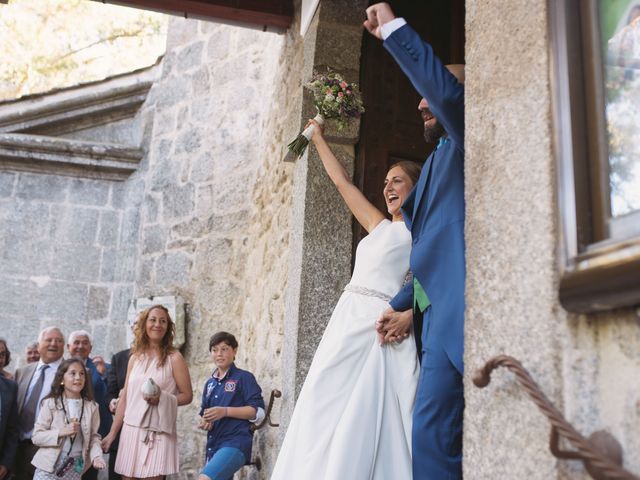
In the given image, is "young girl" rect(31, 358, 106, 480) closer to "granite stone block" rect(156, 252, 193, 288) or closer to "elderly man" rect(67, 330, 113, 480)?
"elderly man" rect(67, 330, 113, 480)

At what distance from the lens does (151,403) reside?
4910 millimetres

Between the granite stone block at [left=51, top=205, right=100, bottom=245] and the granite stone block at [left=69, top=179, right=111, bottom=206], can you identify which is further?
the granite stone block at [left=69, top=179, right=111, bottom=206]

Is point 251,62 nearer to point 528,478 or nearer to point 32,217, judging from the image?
point 32,217

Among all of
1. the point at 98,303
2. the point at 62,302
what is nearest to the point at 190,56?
the point at 98,303

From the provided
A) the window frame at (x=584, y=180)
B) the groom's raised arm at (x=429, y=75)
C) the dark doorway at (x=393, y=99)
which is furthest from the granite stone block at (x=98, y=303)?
the window frame at (x=584, y=180)

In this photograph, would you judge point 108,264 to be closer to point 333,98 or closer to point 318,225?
point 318,225

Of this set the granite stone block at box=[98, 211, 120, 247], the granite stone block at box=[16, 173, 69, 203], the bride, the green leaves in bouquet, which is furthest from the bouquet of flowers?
the granite stone block at box=[16, 173, 69, 203]

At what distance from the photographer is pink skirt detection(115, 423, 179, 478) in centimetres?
476

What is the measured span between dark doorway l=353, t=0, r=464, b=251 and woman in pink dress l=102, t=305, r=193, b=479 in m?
1.78

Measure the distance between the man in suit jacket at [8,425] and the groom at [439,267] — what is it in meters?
3.79

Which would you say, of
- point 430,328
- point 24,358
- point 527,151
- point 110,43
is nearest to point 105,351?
point 24,358

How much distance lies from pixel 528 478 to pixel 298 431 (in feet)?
5.05

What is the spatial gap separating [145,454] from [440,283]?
3.30 metres

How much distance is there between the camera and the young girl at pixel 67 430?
14.9ft
